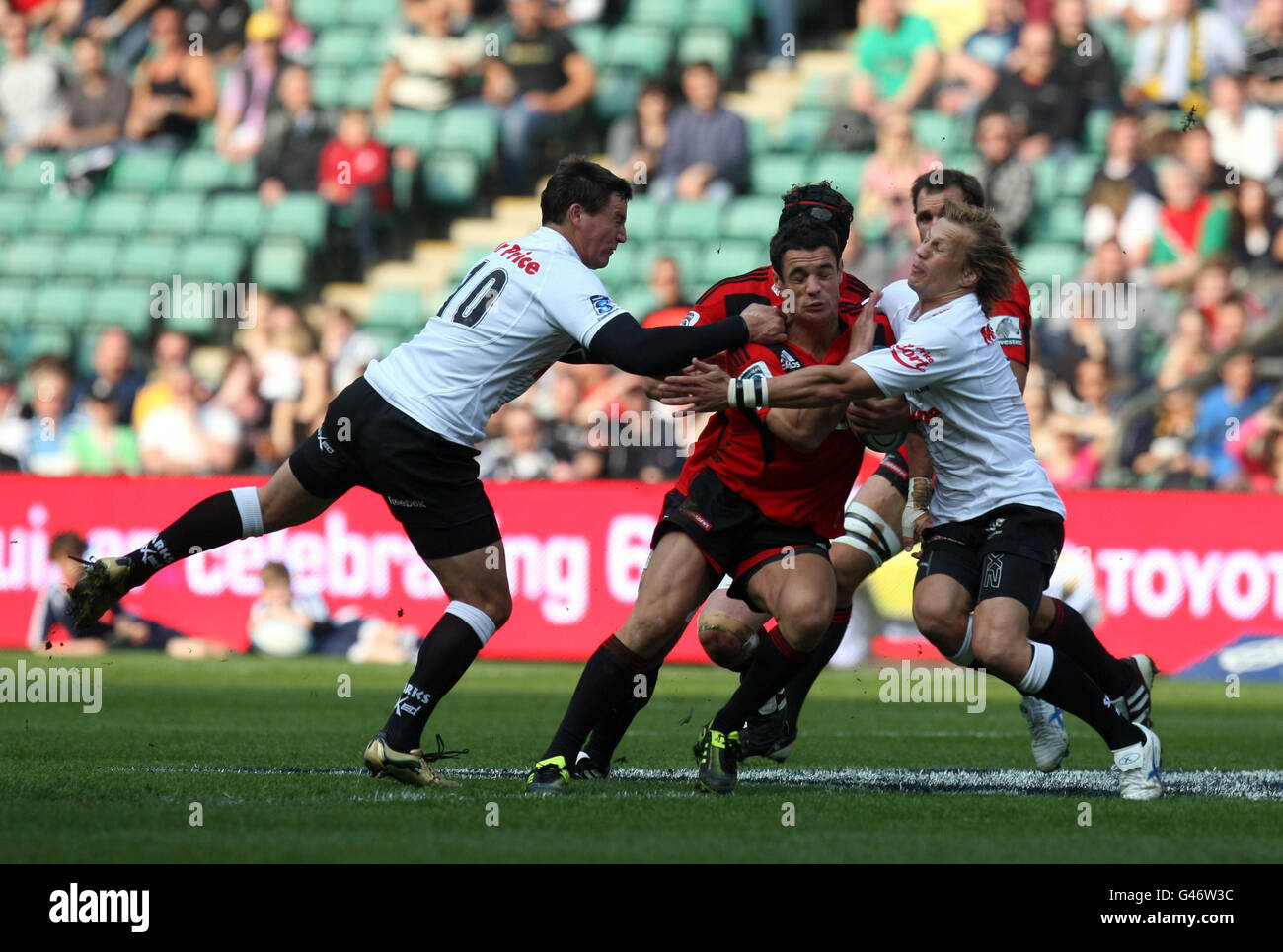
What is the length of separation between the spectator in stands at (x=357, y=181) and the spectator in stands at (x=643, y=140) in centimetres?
255

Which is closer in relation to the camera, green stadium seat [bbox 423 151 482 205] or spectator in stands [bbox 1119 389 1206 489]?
spectator in stands [bbox 1119 389 1206 489]

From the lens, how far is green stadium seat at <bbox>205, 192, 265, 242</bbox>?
19.8m

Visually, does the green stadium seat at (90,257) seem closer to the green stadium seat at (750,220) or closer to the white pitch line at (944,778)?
the green stadium seat at (750,220)

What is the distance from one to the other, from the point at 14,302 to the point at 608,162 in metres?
6.35

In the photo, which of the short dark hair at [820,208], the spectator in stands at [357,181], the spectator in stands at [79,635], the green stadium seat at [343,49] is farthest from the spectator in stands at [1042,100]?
the short dark hair at [820,208]

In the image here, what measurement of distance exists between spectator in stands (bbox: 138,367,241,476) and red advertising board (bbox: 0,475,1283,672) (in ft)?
5.39

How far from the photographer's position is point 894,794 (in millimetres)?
7023

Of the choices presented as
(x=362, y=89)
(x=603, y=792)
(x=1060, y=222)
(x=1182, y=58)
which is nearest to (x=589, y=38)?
(x=362, y=89)

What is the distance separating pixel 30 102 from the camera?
21531mm

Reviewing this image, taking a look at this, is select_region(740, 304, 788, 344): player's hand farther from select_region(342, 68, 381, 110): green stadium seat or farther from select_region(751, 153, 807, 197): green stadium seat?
select_region(342, 68, 381, 110): green stadium seat

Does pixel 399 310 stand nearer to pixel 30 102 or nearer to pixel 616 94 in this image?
pixel 616 94

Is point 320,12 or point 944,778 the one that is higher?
point 320,12

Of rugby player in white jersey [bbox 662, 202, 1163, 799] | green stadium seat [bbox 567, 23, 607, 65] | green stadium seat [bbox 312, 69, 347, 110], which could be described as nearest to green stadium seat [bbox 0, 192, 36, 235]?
green stadium seat [bbox 312, 69, 347, 110]

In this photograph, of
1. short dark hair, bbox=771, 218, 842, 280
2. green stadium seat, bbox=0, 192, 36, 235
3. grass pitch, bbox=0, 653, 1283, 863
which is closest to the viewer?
grass pitch, bbox=0, 653, 1283, 863
